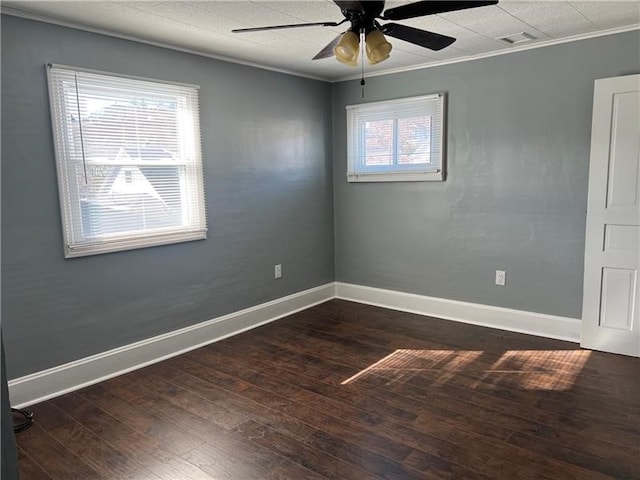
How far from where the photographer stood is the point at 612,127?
3.29 m

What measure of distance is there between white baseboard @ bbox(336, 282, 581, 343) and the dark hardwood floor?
156 mm

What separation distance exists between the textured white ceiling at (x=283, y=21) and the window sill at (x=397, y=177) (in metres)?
1.06

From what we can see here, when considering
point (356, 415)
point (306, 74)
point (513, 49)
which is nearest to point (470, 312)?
point (356, 415)

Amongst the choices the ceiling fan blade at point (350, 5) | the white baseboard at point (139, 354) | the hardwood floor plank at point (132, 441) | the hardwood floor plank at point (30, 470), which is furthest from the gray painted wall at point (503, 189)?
the hardwood floor plank at point (30, 470)

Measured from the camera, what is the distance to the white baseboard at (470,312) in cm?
377

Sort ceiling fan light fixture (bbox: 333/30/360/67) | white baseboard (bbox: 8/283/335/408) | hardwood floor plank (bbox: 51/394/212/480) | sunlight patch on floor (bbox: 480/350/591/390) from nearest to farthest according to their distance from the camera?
ceiling fan light fixture (bbox: 333/30/360/67), hardwood floor plank (bbox: 51/394/212/480), white baseboard (bbox: 8/283/335/408), sunlight patch on floor (bbox: 480/350/591/390)

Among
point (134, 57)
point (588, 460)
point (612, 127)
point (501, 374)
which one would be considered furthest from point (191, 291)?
point (612, 127)

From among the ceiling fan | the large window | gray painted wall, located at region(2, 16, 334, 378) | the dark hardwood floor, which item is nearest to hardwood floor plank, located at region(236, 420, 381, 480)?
the dark hardwood floor

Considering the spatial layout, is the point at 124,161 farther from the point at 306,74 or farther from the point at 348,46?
the point at 306,74

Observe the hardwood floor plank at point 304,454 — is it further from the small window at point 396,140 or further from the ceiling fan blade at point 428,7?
the small window at point 396,140

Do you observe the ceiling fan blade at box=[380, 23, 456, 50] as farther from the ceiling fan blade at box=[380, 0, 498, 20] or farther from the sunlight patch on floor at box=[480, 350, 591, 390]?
the sunlight patch on floor at box=[480, 350, 591, 390]

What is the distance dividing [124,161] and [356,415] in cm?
230

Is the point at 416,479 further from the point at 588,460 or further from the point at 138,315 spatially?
the point at 138,315

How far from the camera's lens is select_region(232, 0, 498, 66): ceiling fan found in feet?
6.23
